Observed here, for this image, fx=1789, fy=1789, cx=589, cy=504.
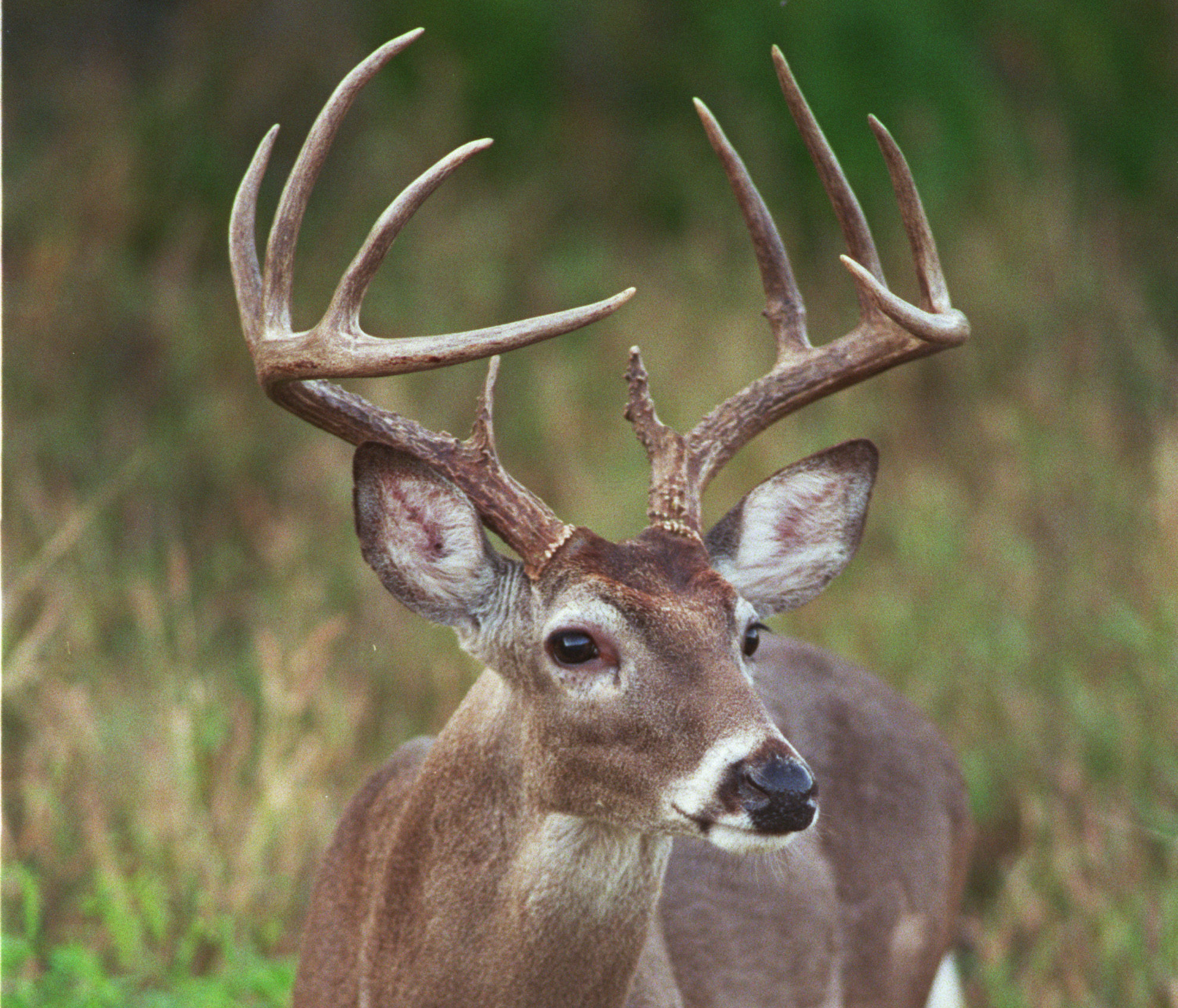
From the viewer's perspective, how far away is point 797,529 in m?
3.84

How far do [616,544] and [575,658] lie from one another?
24cm

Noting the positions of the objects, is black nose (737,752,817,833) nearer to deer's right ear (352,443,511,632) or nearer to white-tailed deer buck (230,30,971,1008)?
white-tailed deer buck (230,30,971,1008)

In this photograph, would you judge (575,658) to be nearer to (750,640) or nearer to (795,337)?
(750,640)

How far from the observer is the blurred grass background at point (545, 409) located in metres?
5.09

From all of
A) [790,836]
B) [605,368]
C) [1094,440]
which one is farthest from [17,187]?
[790,836]

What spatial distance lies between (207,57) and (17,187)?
2.22 metres

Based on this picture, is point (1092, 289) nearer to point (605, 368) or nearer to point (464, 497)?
point (605, 368)

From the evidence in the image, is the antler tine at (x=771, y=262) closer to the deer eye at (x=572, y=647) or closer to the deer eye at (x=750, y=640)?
the deer eye at (x=750, y=640)

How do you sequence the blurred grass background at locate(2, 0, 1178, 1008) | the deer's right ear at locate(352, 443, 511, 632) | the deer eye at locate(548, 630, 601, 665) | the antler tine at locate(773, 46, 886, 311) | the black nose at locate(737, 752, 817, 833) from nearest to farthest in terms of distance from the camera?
the black nose at locate(737, 752, 817, 833) < the deer eye at locate(548, 630, 601, 665) < the deer's right ear at locate(352, 443, 511, 632) < the antler tine at locate(773, 46, 886, 311) < the blurred grass background at locate(2, 0, 1178, 1008)

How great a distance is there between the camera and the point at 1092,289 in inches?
353

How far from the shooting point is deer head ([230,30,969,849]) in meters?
3.14

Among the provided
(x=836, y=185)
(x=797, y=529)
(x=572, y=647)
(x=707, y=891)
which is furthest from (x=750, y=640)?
(x=836, y=185)

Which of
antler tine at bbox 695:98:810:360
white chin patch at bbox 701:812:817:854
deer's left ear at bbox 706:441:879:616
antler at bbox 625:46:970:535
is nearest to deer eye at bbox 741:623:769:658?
antler at bbox 625:46:970:535

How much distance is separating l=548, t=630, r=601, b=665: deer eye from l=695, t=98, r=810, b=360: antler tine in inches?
41.7
